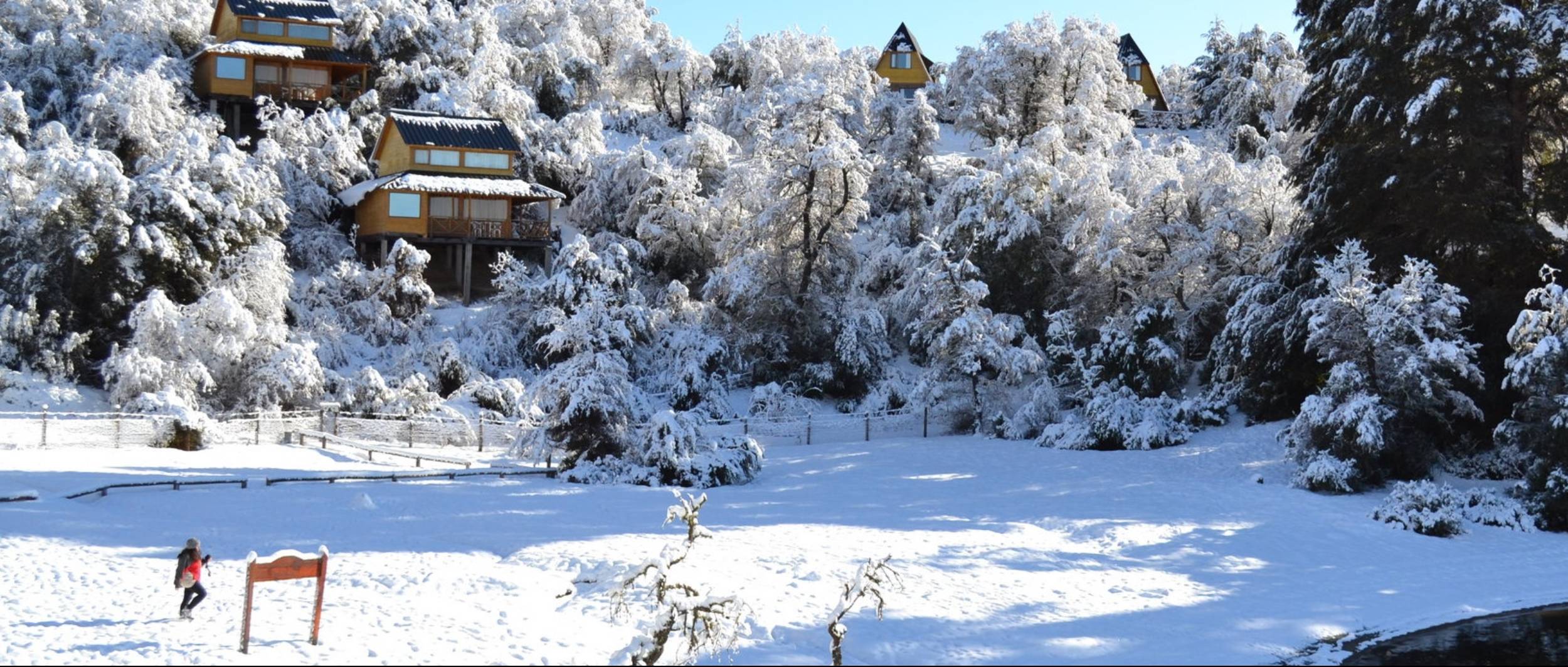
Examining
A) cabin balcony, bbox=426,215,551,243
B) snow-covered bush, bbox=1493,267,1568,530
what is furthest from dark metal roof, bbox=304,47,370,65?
snow-covered bush, bbox=1493,267,1568,530

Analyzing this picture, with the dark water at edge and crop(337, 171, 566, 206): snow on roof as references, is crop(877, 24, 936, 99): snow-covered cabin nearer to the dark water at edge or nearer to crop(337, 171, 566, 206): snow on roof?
crop(337, 171, 566, 206): snow on roof

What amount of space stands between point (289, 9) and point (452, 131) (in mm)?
12491

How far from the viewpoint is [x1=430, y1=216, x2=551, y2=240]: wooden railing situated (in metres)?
43.4

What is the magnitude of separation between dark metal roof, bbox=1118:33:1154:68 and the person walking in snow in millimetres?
69357

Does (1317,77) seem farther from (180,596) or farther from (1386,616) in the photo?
(180,596)

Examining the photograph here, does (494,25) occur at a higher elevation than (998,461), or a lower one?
higher

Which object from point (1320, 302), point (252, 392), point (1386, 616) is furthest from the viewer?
point (252, 392)

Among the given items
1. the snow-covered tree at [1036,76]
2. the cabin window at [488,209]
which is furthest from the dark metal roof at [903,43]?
the cabin window at [488,209]

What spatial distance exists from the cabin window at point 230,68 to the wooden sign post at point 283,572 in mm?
41522

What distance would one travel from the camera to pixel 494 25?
57.9m

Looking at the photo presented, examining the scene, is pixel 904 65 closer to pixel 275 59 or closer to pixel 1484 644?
pixel 275 59

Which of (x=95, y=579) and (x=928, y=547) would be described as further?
(x=928, y=547)

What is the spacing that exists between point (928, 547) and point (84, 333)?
86.3ft

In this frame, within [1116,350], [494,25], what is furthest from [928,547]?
[494,25]
